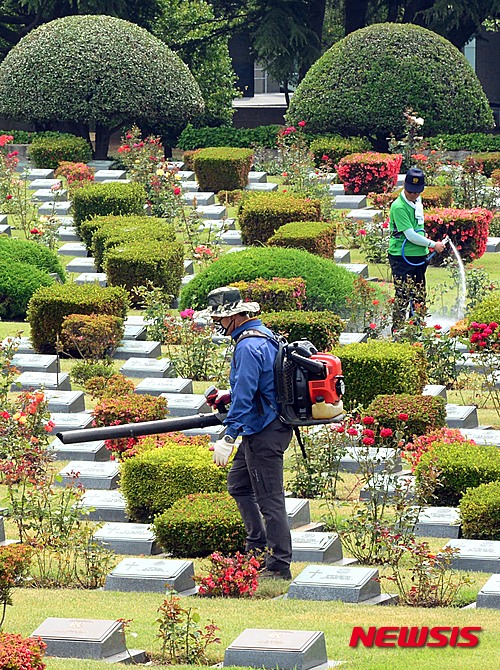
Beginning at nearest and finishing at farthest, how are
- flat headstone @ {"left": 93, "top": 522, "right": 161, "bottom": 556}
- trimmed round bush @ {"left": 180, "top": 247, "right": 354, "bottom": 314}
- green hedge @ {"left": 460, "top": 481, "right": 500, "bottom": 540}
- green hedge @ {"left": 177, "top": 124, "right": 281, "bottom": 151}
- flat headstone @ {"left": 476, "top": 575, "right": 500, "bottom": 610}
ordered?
flat headstone @ {"left": 476, "top": 575, "right": 500, "bottom": 610} < flat headstone @ {"left": 93, "top": 522, "right": 161, "bottom": 556} < green hedge @ {"left": 460, "top": 481, "right": 500, "bottom": 540} < trimmed round bush @ {"left": 180, "top": 247, "right": 354, "bottom": 314} < green hedge @ {"left": 177, "top": 124, "right": 281, "bottom": 151}

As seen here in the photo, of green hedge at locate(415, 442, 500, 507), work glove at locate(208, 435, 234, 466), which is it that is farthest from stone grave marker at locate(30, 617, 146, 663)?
green hedge at locate(415, 442, 500, 507)

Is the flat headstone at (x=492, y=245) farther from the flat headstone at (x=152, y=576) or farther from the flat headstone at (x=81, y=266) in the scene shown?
the flat headstone at (x=152, y=576)

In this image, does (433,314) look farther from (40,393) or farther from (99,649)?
(99,649)

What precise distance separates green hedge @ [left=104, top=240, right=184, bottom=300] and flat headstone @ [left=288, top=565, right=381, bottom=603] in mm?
8892

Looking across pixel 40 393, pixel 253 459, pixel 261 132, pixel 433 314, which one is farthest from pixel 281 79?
pixel 253 459

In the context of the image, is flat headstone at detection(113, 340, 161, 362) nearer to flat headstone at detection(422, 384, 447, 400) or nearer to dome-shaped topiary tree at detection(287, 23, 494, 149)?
flat headstone at detection(422, 384, 447, 400)

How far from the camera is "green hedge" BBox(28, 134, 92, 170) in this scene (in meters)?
25.9

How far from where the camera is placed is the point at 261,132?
2750 centimetres

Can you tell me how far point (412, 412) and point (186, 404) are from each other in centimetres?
190

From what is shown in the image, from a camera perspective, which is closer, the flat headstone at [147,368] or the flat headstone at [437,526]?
the flat headstone at [437,526]

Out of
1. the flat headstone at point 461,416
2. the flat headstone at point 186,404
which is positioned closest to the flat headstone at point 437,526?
the flat headstone at point 461,416

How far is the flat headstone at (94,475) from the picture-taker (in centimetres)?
1104

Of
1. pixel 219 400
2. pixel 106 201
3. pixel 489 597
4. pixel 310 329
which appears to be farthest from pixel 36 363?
pixel 489 597

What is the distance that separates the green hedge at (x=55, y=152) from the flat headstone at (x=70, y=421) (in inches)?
544
